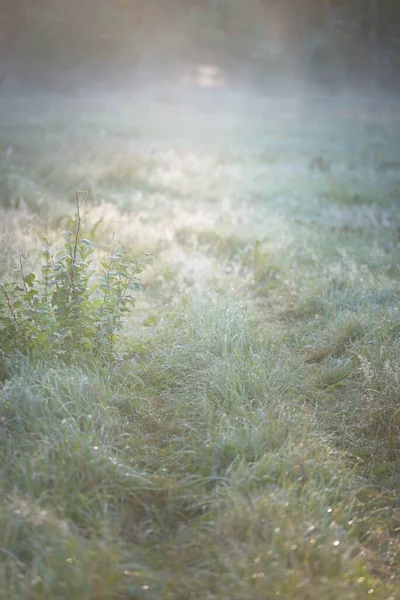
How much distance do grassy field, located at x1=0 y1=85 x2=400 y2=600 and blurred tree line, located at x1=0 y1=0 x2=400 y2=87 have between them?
13.3 m

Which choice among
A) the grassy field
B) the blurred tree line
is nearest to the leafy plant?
the grassy field

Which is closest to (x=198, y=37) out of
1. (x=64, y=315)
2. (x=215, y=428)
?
(x=64, y=315)

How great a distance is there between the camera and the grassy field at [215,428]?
2346 millimetres

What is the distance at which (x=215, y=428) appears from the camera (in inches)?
129

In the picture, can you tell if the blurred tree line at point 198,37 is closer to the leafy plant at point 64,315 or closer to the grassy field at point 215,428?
the grassy field at point 215,428

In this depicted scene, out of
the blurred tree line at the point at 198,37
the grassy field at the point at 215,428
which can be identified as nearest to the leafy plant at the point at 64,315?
the grassy field at the point at 215,428

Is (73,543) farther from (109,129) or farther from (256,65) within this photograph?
(256,65)

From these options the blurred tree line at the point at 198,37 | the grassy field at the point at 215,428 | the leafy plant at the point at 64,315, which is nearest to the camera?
the grassy field at the point at 215,428

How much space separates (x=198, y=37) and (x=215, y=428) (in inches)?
870

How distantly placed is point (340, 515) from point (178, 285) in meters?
3.30

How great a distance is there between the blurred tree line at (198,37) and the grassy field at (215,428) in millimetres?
13282

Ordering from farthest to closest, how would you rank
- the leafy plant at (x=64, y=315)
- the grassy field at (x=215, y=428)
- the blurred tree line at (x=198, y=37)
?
the blurred tree line at (x=198, y=37), the leafy plant at (x=64, y=315), the grassy field at (x=215, y=428)

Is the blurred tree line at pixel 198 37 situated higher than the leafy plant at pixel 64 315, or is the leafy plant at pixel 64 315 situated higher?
the blurred tree line at pixel 198 37

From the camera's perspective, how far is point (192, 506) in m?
2.73
